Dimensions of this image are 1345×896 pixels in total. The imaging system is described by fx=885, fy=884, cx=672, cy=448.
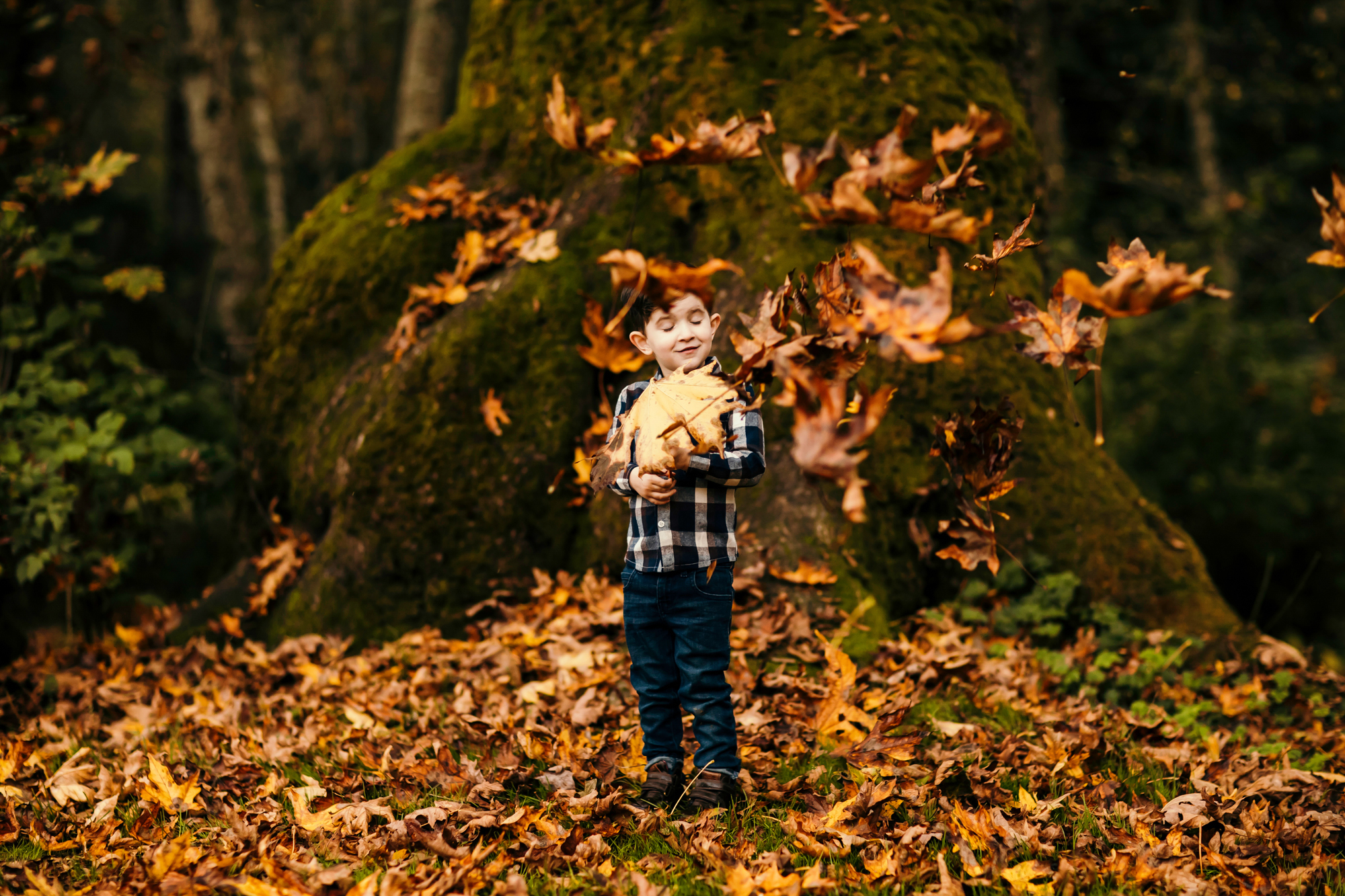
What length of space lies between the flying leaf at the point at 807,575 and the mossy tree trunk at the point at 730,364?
0.08 metres

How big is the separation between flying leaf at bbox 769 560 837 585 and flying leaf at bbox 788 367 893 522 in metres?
2.16

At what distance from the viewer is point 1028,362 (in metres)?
4.20

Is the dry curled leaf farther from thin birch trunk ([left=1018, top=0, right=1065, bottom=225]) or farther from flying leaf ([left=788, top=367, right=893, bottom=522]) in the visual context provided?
thin birch trunk ([left=1018, top=0, right=1065, bottom=225])

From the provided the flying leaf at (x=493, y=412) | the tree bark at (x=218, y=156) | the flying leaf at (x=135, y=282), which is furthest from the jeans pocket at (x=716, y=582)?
the tree bark at (x=218, y=156)

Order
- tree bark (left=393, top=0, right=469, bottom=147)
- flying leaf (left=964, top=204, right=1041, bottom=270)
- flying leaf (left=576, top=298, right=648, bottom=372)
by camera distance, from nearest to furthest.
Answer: flying leaf (left=964, top=204, right=1041, bottom=270) < flying leaf (left=576, top=298, right=648, bottom=372) < tree bark (left=393, top=0, right=469, bottom=147)

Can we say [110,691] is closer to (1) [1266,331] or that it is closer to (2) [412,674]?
(2) [412,674]

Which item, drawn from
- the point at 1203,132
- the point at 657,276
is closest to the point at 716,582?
the point at 657,276

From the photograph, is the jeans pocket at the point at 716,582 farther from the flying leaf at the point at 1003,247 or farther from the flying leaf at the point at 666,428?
the flying leaf at the point at 1003,247

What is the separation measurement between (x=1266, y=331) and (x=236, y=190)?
1230cm

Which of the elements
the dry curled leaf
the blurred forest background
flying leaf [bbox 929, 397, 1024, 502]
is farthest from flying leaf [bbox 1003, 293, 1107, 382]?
the blurred forest background

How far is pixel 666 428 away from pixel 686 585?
0.51 meters

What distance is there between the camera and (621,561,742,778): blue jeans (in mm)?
2428

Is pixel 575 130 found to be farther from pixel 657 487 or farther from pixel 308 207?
pixel 308 207

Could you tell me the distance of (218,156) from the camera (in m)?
9.40
